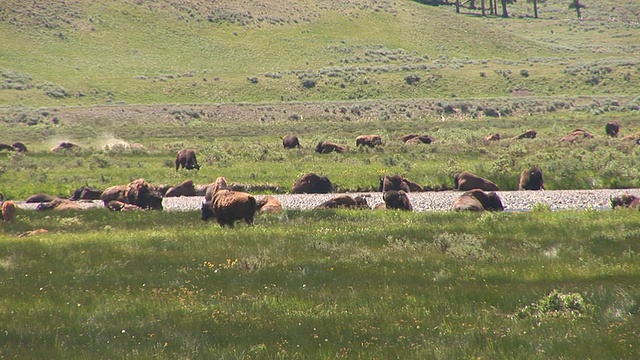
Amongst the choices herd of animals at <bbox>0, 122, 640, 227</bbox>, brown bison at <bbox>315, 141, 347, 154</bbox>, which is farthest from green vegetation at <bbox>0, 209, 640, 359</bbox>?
brown bison at <bbox>315, 141, 347, 154</bbox>

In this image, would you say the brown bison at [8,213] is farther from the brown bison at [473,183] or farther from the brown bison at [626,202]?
the brown bison at [626,202]

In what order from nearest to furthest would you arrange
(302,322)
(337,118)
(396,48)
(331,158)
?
(302,322) < (331,158) < (337,118) < (396,48)

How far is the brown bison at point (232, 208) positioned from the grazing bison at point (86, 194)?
513 inches

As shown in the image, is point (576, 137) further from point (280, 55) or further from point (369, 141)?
point (280, 55)

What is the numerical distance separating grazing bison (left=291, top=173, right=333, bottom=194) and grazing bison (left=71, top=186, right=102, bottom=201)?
8.75m

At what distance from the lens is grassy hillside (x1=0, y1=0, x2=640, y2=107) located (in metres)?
94.5

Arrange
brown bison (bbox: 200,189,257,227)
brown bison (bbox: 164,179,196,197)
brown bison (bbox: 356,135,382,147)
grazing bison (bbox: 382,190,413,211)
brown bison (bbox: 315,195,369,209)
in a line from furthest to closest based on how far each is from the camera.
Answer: brown bison (bbox: 356,135,382,147) < brown bison (bbox: 164,179,196,197) < brown bison (bbox: 315,195,369,209) < grazing bison (bbox: 382,190,413,211) < brown bison (bbox: 200,189,257,227)

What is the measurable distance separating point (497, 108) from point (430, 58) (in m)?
42.1

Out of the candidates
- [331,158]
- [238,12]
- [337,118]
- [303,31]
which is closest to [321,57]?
[303,31]

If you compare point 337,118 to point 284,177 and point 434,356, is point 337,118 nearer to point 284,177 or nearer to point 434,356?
point 284,177

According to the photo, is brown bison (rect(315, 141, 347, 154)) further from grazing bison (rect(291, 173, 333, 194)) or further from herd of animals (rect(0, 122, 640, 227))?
grazing bison (rect(291, 173, 333, 194))

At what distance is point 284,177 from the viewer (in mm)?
36938

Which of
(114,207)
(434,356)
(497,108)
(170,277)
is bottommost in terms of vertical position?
(497,108)

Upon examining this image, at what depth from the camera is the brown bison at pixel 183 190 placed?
34281 mm
